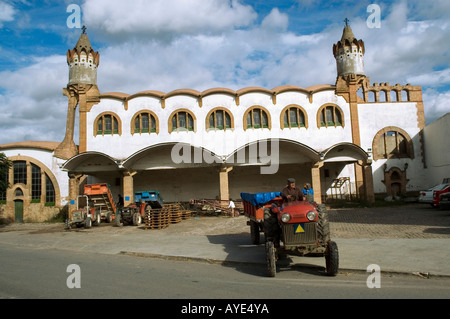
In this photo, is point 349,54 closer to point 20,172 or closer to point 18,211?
point 20,172

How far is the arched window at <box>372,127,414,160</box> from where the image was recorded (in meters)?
29.7

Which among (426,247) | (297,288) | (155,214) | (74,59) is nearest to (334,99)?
(155,214)

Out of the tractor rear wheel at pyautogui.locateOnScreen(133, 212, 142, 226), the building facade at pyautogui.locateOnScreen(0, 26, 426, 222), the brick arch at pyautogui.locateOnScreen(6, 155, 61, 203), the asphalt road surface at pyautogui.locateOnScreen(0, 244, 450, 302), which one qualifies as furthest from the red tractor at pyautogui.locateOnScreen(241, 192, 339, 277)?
the brick arch at pyautogui.locateOnScreen(6, 155, 61, 203)

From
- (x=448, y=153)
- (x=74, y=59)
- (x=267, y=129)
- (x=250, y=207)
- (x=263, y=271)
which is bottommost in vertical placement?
(x=263, y=271)

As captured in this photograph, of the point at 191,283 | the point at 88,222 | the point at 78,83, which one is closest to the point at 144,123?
the point at 78,83

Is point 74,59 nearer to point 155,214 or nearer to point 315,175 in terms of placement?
point 155,214

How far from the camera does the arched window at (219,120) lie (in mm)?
27859

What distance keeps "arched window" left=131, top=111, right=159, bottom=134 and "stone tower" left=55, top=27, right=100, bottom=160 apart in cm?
368

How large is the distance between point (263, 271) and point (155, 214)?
11.6 m

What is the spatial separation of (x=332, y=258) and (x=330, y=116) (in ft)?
72.3

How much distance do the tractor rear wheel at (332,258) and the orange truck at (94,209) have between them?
1637 cm

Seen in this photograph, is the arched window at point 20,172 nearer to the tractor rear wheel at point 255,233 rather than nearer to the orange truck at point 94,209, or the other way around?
the orange truck at point 94,209

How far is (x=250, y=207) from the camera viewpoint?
12289 mm
